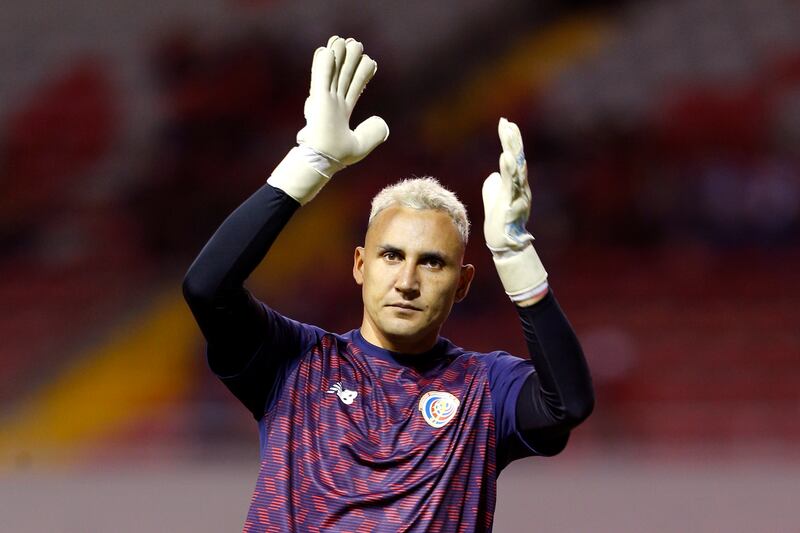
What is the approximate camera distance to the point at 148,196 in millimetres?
10258

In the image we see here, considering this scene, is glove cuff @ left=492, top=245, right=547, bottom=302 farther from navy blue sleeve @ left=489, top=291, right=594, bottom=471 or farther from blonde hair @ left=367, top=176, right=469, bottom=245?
blonde hair @ left=367, top=176, right=469, bottom=245

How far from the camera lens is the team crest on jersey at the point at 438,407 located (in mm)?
2564

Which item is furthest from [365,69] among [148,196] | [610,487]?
[148,196]

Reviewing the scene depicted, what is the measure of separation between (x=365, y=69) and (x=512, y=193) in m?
0.47

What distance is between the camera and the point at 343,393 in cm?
261

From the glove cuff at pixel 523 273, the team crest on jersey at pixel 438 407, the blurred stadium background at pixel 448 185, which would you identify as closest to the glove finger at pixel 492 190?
the glove cuff at pixel 523 273

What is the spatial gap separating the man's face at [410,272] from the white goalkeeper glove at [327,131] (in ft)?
0.62

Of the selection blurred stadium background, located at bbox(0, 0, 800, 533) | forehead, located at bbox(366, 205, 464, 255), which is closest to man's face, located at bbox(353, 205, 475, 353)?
forehead, located at bbox(366, 205, 464, 255)

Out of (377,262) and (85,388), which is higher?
(85,388)

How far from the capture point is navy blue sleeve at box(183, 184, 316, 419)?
8.04 feet

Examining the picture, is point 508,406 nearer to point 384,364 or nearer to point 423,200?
point 384,364

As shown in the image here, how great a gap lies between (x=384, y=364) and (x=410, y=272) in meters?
0.24

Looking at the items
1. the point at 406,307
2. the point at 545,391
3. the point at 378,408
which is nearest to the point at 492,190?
the point at 406,307

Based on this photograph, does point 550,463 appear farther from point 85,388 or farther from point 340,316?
point 85,388
